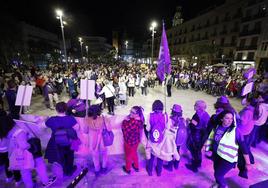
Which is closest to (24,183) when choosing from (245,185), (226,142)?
(226,142)

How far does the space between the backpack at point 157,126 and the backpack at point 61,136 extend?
1673 millimetres

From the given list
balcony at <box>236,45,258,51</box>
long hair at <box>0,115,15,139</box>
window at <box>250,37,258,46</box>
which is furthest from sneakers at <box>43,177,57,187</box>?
window at <box>250,37,258,46</box>

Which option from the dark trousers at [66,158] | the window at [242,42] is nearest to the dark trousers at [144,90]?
the dark trousers at [66,158]

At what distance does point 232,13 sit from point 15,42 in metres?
Result: 40.5

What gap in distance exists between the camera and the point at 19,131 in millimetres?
2924

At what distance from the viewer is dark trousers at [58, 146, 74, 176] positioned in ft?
11.1

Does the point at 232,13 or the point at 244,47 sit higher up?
the point at 232,13

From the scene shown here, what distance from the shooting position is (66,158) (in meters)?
3.61

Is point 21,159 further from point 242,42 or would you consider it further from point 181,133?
point 242,42

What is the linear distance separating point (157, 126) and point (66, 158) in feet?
6.81

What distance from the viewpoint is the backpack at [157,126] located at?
341 centimetres

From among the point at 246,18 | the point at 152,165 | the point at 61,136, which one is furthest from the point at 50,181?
the point at 246,18

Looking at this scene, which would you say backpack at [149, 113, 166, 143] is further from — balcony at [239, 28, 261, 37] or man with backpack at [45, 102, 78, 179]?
balcony at [239, 28, 261, 37]

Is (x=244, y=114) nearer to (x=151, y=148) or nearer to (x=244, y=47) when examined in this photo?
(x=151, y=148)
